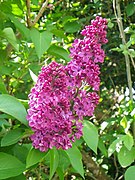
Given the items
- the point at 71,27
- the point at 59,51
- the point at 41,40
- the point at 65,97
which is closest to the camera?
the point at 65,97

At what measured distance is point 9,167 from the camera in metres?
0.84

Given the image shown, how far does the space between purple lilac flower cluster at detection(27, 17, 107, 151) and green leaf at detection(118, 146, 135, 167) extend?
425 mm

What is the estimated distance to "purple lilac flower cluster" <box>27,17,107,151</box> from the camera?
0.78 m

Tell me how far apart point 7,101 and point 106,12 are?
7.28 ft

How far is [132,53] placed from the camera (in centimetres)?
160

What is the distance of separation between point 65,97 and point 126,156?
534mm

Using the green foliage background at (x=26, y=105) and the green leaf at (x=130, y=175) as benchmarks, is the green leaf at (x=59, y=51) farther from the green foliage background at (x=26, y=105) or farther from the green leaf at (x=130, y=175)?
the green leaf at (x=130, y=175)

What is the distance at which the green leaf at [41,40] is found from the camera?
106 centimetres

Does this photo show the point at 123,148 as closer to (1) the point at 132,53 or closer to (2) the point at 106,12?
(1) the point at 132,53

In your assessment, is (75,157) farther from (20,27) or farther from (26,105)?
(20,27)

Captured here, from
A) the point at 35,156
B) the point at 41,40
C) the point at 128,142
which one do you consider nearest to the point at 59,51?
the point at 41,40

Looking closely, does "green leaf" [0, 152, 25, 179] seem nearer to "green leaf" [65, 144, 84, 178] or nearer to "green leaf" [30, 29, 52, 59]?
"green leaf" [65, 144, 84, 178]

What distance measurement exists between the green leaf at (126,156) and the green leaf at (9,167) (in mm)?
472

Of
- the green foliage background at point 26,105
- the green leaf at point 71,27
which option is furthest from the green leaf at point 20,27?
the green leaf at point 71,27
